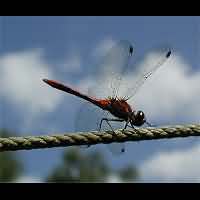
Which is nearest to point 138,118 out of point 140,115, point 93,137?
point 140,115

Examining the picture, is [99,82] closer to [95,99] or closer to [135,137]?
[95,99]

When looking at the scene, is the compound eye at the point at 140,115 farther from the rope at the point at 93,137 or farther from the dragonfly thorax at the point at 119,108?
the rope at the point at 93,137

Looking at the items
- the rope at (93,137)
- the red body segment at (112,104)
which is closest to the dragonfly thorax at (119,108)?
the red body segment at (112,104)

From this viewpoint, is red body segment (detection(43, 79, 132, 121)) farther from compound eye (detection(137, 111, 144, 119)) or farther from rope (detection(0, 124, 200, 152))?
rope (detection(0, 124, 200, 152))

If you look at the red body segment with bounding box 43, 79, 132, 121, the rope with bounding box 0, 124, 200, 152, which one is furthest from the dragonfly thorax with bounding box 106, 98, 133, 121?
the rope with bounding box 0, 124, 200, 152

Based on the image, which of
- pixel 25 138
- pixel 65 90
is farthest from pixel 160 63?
pixel 25 138

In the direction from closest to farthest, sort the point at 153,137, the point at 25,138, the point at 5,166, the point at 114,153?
the point at 25,138 < the point at 153,137 < the point at 114,153 < the point at 5,166

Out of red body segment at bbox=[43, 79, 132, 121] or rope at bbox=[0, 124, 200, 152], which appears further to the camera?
red body segment at bbox=[43, 79, 132, 121]
